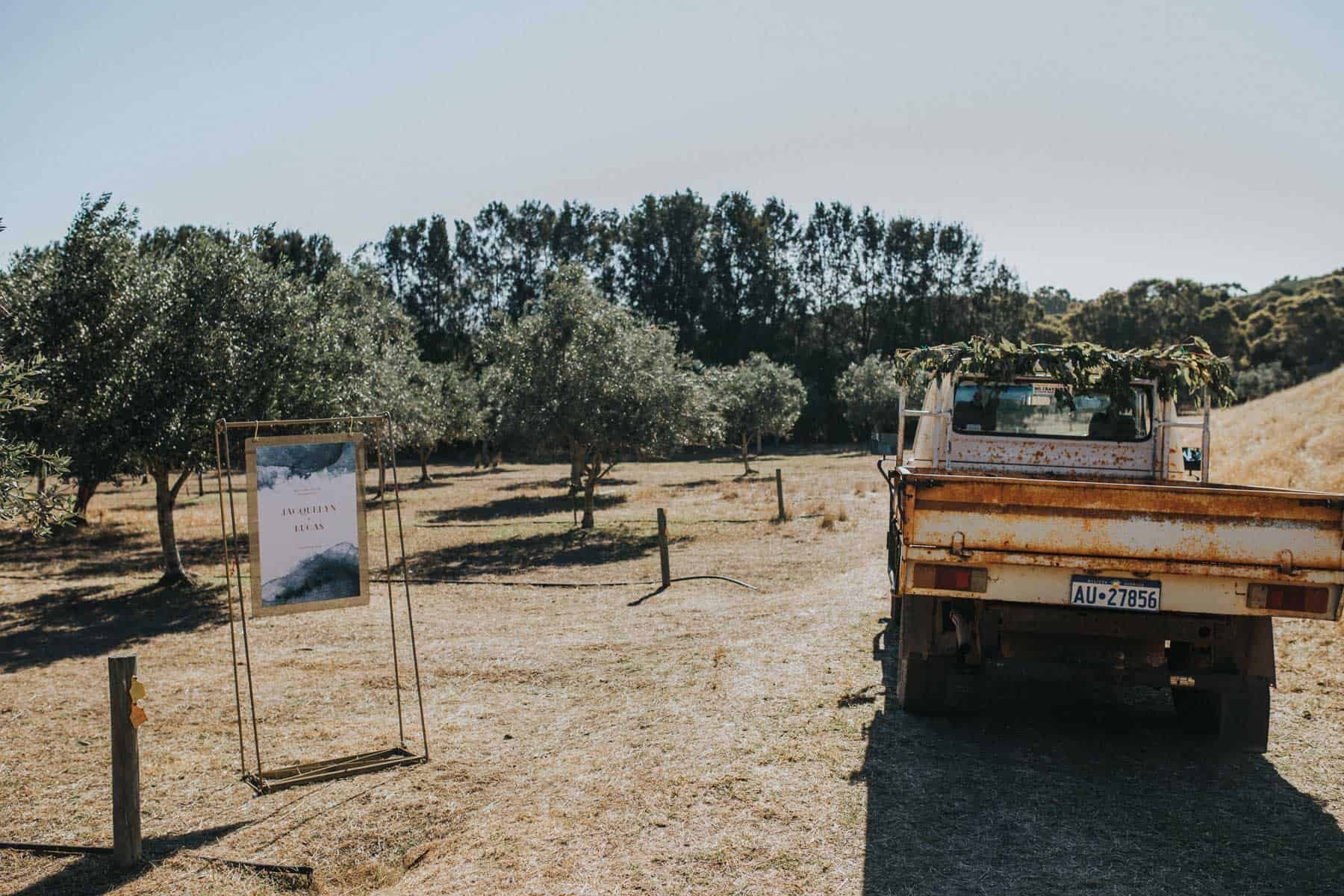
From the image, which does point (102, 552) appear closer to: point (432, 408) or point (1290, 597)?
point (432, 408)

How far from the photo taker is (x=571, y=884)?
489cm

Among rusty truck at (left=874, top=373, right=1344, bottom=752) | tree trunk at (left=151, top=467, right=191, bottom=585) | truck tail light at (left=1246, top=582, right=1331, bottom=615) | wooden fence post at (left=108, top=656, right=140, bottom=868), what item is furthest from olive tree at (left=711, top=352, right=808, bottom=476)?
wooden fence post at (left=108, top=656, right=140, bottom=868)

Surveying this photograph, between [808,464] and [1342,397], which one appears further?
[808,464]

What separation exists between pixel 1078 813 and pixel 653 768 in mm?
2719

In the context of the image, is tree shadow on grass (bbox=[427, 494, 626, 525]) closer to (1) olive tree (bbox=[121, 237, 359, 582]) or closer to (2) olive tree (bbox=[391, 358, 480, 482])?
(2) olive tree (bbox=[391, 358, 480, 482])

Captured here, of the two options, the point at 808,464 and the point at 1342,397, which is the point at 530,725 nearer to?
the point at 1342,397

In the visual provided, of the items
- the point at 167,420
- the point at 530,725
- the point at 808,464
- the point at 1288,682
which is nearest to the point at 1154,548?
the point at 1288,682

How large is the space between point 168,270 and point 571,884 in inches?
563

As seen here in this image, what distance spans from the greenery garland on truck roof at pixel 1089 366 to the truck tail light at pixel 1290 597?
7.65ft

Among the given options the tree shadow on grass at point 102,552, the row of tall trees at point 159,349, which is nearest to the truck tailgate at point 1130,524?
the row of tall trees at point 159,349

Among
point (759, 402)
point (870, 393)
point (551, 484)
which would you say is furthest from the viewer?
point (870, 393)

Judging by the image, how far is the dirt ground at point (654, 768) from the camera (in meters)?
5.04

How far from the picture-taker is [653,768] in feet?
21.3

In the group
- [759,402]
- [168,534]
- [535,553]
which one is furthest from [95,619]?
[759,402]
